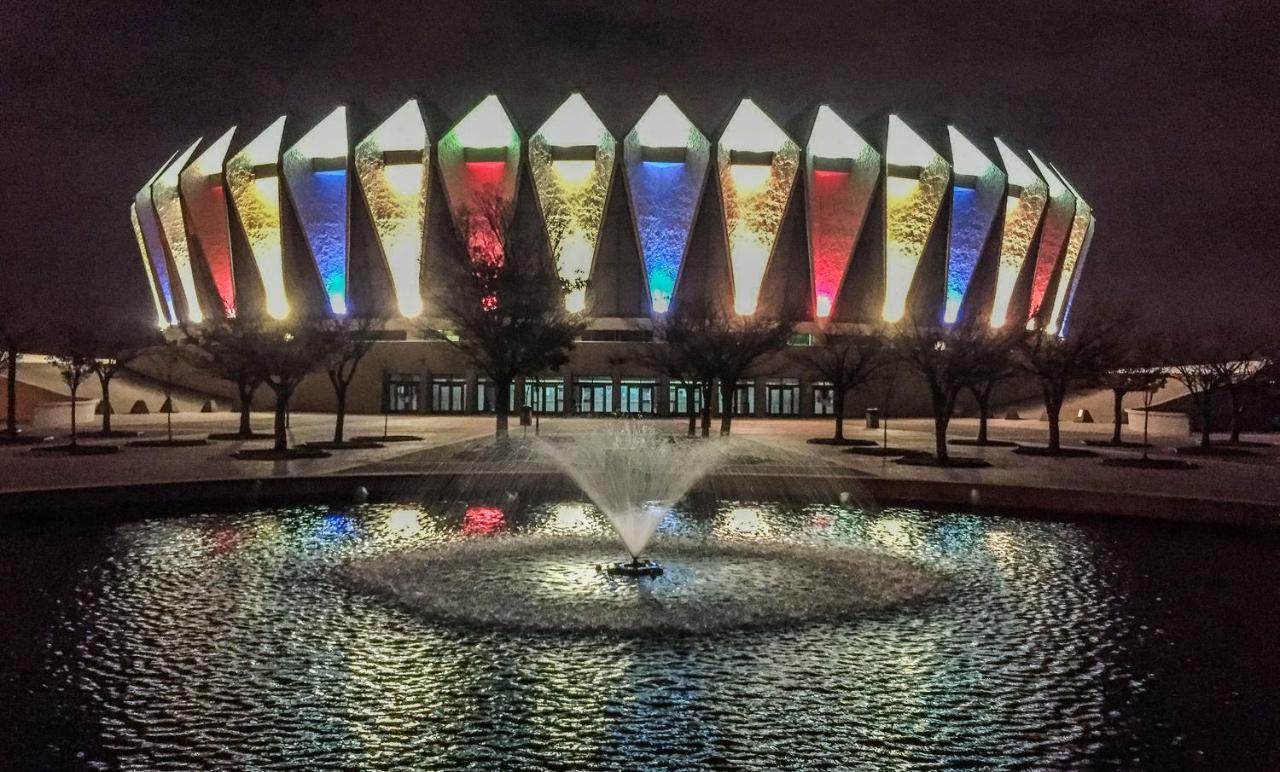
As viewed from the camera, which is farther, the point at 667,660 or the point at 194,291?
the point at 194,291

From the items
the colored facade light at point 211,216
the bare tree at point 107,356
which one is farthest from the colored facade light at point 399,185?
the bare tree at point 107,356

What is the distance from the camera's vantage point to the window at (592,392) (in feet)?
171

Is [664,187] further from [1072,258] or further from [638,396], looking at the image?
[1072,258]

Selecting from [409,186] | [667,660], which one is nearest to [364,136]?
[409,186]

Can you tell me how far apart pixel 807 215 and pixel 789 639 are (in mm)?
46181

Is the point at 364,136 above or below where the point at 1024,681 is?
above

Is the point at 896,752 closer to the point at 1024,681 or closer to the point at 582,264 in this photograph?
the point at 1024,681

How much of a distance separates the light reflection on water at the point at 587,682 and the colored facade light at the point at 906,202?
44207 millimetres

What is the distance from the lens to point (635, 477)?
55.4ft

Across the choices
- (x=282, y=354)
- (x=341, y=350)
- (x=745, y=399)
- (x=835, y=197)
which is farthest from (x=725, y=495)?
(x=835, y=197)

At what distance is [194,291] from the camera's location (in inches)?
2237

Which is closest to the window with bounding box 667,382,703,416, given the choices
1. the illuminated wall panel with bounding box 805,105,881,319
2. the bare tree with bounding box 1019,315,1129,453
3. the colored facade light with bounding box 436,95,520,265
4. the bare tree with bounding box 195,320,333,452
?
the illuminated wall panel with bounding box 805,105,881,319

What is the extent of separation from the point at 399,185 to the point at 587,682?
159ft

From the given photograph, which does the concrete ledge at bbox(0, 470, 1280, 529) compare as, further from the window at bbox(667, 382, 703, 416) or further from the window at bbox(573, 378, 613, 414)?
the window at bbox(667, 382, 703, 416)
